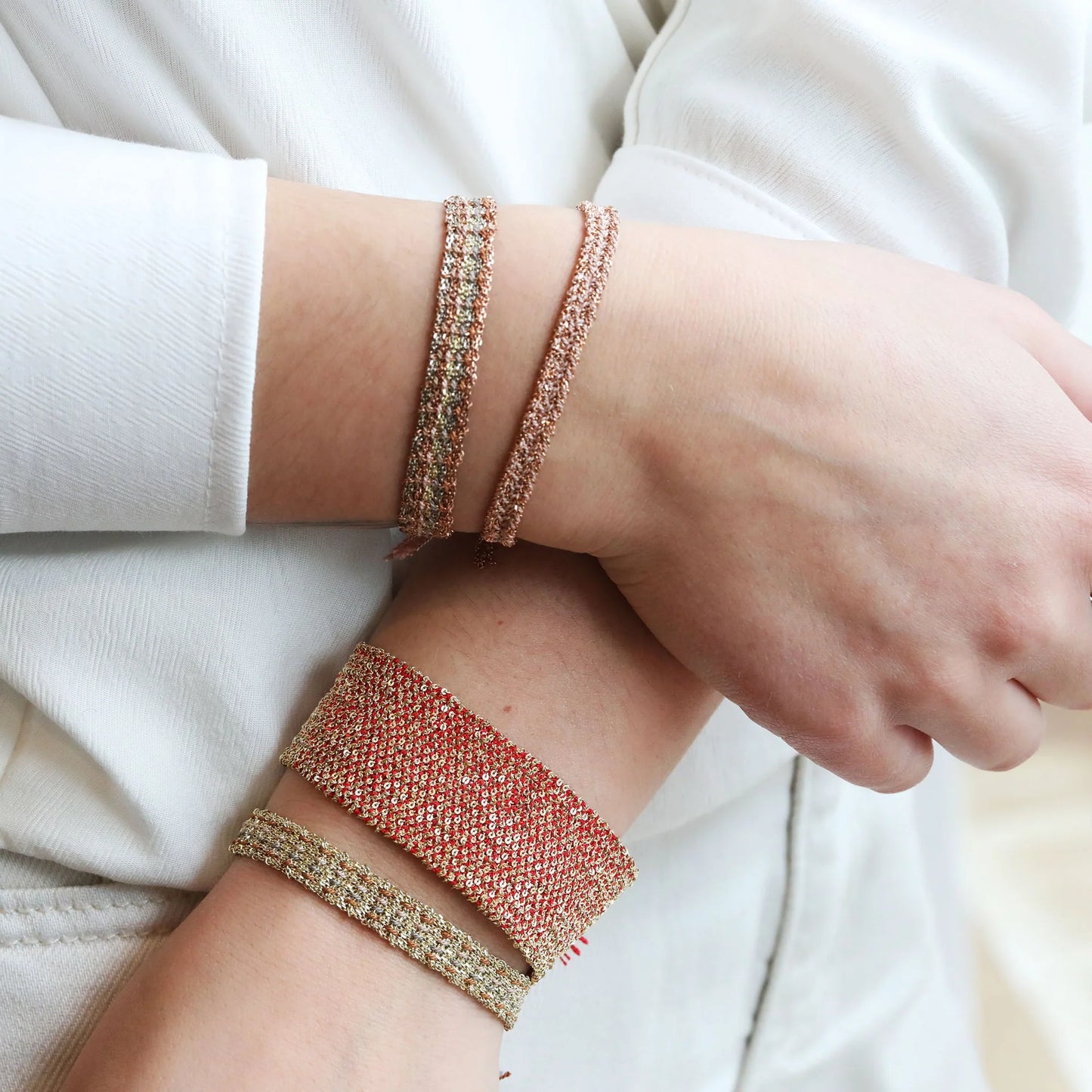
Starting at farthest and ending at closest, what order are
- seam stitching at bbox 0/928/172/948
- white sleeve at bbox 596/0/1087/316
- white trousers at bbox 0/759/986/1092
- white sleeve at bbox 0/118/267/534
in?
white trousers at bbox 0/759/986/1092 < white sleeve at bbox 596/0/1087/316 < seam stitching at bbox 0/928/172/948 < white sleeve at bbox 0/118/267/534

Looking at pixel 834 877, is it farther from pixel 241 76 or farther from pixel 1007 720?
pixel 241 76

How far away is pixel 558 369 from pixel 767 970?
68 centimetres

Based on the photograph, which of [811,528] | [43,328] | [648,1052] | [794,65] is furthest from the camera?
[648,1052]

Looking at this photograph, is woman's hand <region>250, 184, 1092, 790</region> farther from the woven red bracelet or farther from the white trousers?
the white trousers

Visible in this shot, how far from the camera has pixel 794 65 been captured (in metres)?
0.75

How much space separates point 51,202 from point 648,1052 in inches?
31.4

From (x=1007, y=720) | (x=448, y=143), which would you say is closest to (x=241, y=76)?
(x=448, y=143)

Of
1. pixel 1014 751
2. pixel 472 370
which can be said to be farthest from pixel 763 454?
pixel 1014 751

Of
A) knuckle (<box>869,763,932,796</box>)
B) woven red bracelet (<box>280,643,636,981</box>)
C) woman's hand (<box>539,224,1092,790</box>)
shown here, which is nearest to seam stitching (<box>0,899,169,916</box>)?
woven red bracelet (<box>280,643,636,981</box>)

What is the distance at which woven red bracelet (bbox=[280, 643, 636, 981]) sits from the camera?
22.4 inches

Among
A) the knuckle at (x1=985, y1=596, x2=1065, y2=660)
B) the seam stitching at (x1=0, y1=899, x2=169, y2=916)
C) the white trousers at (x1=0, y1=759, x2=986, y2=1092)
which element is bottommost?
the white trousers at (x1=0, y1=759, x2=986, y2=1092)

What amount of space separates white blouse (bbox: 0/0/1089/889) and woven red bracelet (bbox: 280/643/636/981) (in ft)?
0.21

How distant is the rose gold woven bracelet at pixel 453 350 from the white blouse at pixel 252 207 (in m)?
0.04

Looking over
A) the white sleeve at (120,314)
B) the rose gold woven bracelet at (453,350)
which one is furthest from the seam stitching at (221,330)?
the rose gold woven bracelet at (453,350)
